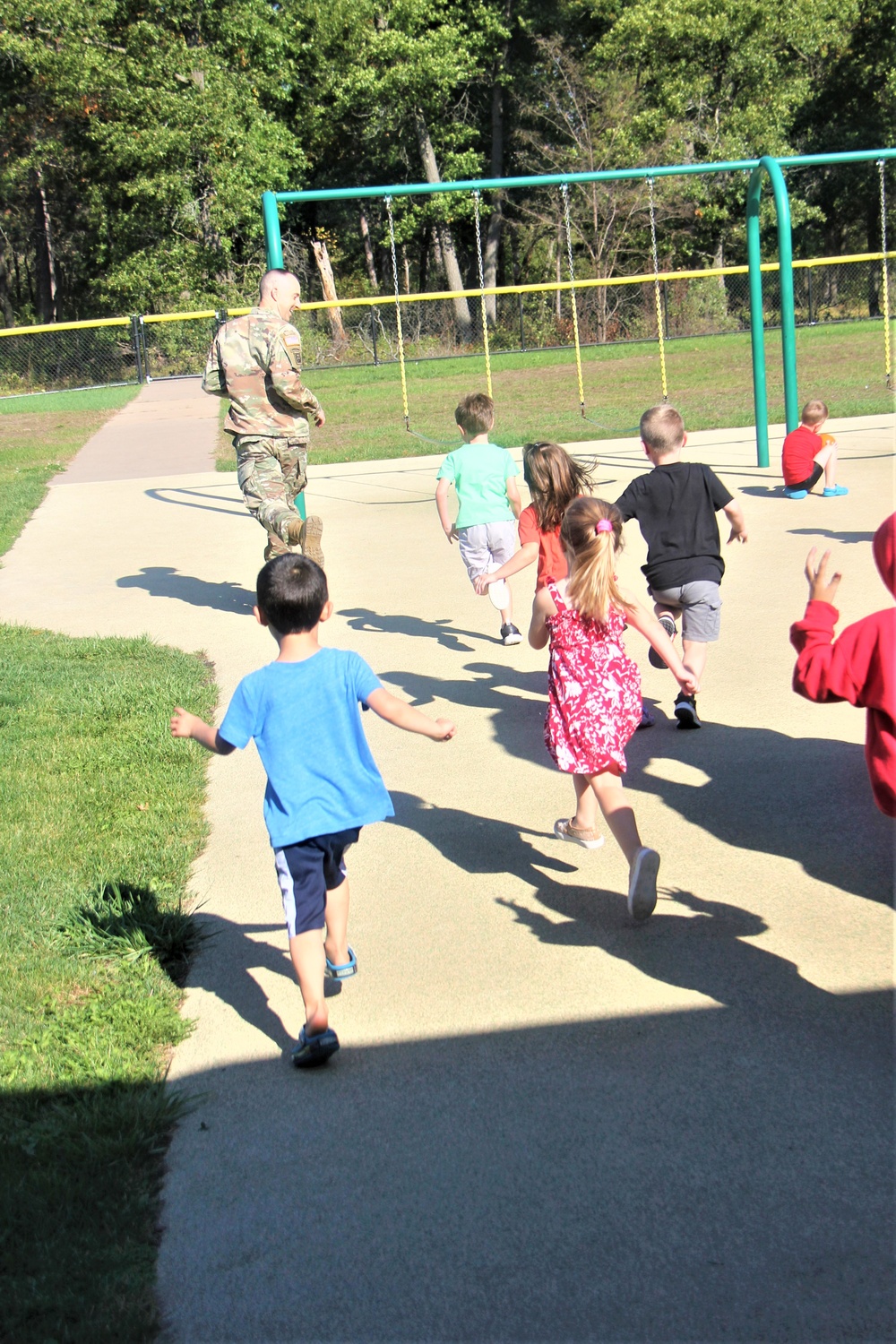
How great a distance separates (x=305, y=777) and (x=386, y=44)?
36.7 metres

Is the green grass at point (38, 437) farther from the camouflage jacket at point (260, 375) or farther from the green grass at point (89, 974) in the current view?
the green grass at point (89, 974)

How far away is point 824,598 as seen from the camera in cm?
294

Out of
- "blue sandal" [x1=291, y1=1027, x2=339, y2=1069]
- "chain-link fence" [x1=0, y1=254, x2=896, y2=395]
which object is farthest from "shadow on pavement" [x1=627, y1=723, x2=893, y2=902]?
"chain-link fence" [x1=0, y1=254, x2=896, y2=395]

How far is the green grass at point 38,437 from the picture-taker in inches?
561

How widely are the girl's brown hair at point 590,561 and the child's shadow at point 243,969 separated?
150 centimetres

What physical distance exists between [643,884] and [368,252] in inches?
1505

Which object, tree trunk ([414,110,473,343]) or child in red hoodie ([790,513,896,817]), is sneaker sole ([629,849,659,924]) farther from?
tree trunk ([414,110,473,343])

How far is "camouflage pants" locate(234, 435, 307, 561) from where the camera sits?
331 inches

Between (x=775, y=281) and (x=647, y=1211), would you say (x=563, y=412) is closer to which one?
(x=775, y=281)

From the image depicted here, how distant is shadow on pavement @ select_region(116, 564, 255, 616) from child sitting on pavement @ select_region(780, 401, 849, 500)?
4.99 meters

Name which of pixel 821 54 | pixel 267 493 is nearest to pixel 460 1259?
pixel 267 493

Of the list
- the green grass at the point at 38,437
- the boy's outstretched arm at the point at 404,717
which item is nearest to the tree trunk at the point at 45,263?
the green grass at the point at 38,437

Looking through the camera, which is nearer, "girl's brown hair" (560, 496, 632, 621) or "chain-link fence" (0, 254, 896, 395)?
"girl's brown hair" (560, 496, 632, 621)

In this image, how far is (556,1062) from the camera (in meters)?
3.24
